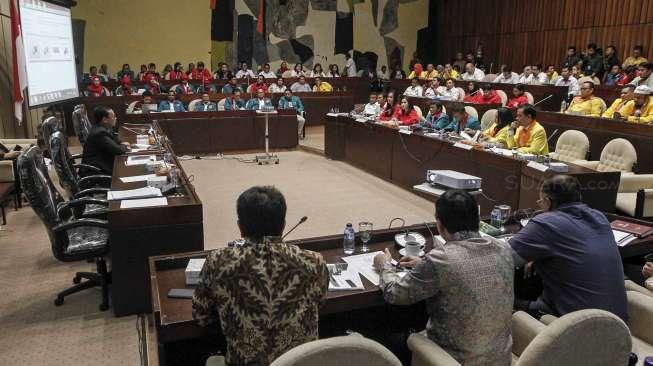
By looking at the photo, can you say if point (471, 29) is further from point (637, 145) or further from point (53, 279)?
point (53, 279)

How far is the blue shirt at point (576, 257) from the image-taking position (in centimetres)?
229

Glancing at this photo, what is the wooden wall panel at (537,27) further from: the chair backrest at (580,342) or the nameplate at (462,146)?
the chair backrest at (580,342)

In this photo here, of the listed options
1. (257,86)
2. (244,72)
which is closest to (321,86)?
(257,86)

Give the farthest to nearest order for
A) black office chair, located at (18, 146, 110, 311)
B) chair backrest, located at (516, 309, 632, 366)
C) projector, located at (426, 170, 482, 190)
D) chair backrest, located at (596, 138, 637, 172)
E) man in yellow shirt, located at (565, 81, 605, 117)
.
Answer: man in yellow shirt, located at (565, 81, 605, 117)
chair backrest, located at (596, 138, 637, 172)
projector, located at (426, 170, 482, 190)
black office chair, located at (18, 146, 110, 311)
chair backrest, located at (516, 309, 632, 366)

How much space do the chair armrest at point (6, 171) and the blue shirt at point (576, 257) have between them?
512cm

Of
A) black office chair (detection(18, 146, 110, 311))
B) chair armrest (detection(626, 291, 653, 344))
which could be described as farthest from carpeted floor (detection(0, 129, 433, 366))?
chair armrest (detection(626, 291, 653, 344))

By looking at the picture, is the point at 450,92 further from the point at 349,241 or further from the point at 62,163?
the point at 349,241

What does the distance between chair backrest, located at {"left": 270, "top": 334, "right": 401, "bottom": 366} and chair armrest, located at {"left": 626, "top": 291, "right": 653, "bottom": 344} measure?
1.58 meters

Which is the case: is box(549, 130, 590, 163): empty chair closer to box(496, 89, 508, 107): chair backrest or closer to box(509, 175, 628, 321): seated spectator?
box(509, 175, 628, 321): seated spectator

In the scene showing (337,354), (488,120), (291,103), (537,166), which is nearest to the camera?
(337,354)

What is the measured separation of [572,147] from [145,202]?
181 inches

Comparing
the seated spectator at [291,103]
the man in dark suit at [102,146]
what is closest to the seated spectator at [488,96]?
the seated spectator at [291,103]

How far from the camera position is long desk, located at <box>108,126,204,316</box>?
10.6 feet

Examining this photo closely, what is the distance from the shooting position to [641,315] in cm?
235
